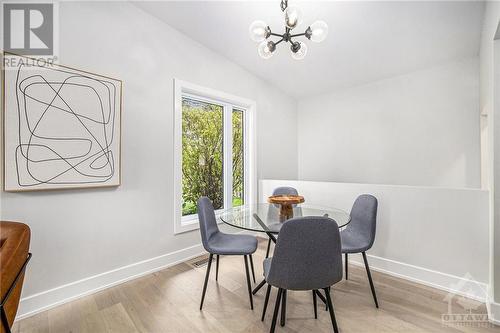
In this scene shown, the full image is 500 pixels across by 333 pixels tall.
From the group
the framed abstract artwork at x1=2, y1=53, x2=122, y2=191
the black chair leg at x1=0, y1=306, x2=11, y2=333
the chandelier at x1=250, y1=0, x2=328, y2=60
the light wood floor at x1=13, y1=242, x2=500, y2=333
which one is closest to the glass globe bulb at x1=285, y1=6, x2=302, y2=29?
the chandelier at x1=250, y1=0, x2=328, y2=60

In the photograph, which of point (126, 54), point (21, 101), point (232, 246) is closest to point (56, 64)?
point (21, 101)

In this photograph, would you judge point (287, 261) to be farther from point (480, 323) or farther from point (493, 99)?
point (493, 99)

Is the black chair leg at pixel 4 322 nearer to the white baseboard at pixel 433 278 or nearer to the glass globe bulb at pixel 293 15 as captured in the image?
the glass globe bulb at pixel 293 15

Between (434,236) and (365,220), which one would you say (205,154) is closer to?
(365,220)

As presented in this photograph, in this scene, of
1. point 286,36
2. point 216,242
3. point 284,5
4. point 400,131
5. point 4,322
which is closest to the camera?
point 4,322

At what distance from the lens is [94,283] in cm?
213

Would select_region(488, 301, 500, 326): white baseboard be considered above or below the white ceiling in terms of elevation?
below

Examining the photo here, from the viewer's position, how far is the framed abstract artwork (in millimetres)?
1754

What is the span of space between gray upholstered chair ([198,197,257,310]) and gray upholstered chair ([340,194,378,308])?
82cm

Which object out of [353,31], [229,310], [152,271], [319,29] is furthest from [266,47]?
[152,271]

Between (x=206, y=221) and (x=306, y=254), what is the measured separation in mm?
1020

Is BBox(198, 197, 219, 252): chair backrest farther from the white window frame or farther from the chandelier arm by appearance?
the chandelier arm

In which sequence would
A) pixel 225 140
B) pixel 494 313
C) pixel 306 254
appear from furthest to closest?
pixel 225 140
pixel 494 313
pixel 306 254

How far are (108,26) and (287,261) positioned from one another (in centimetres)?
269
